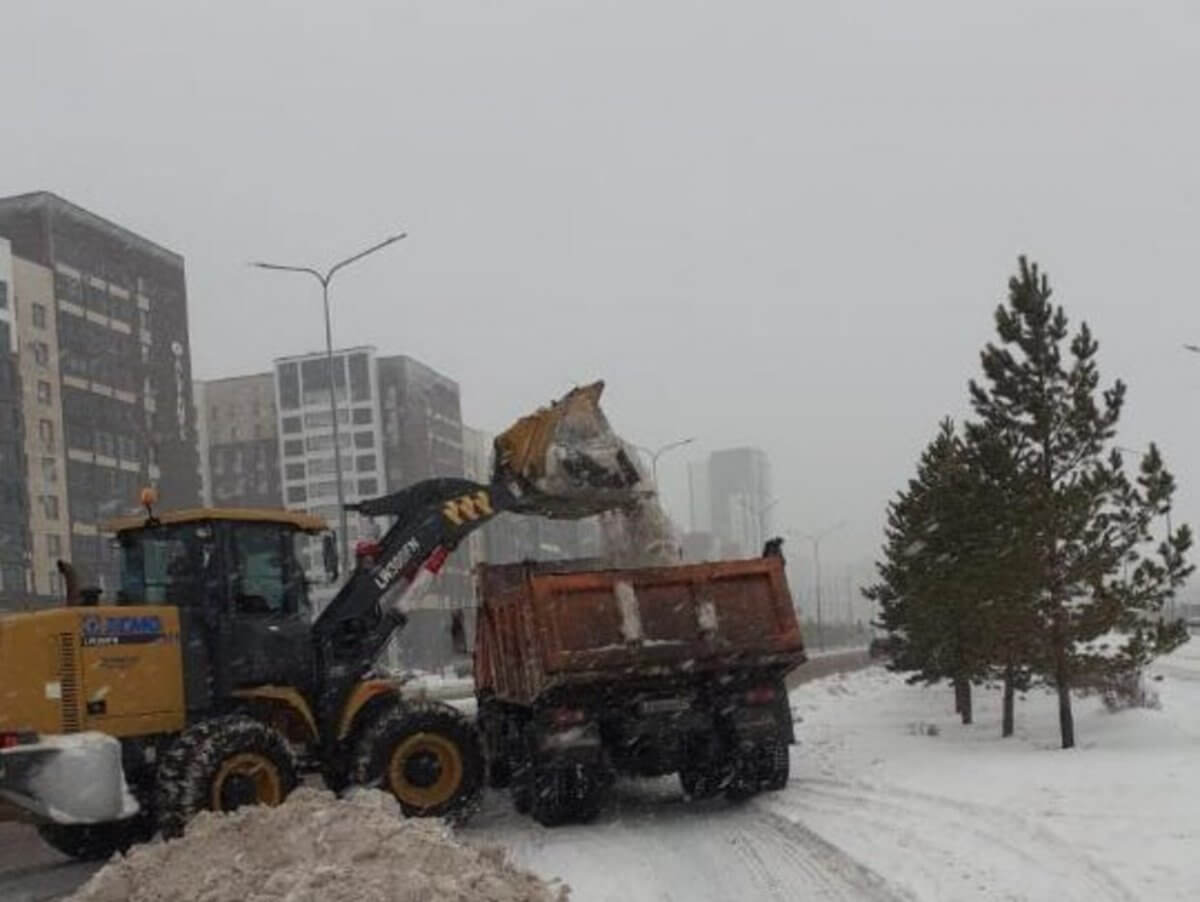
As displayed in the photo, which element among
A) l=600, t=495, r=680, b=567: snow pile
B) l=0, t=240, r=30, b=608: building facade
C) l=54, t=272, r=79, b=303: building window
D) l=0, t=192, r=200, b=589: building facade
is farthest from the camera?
l=54, t=272, r=79, b=303: building window

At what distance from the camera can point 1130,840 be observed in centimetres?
904

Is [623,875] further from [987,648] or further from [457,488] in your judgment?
[987,648]

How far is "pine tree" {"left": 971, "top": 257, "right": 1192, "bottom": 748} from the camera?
14.5m

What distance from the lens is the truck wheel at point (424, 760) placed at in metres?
12.2

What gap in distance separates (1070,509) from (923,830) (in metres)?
5.61

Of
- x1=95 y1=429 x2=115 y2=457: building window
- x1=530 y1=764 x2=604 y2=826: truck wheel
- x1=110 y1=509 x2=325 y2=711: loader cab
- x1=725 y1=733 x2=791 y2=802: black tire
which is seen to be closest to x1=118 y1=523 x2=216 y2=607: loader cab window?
x1=110 y1=509 x2=325 y2=711: loader cab

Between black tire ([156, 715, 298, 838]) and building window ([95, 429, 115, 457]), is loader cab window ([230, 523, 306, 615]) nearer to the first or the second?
black tire ([156, 715, 298, 838])

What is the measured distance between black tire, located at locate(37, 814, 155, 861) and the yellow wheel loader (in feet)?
0.06

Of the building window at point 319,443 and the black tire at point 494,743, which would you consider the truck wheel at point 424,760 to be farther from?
the building window at point 319,443

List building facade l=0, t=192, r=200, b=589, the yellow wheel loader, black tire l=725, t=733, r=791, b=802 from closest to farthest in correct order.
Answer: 1. the yellow wheel loader
2. black tire l=725, t=733, r=791, b=802
3. building facade l=0, t=192, r=200, b=589

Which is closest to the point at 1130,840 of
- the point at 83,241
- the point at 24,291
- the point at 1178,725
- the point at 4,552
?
the point at 1178,725

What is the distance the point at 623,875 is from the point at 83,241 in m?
88.9

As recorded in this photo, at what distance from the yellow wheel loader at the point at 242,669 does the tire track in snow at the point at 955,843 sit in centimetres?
334

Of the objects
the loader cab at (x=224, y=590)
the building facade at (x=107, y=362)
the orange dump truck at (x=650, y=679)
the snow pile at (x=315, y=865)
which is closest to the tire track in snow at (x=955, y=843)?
the orange dump truck at (x=650, y=679)
